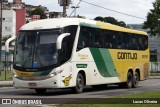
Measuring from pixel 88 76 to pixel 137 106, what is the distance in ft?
28.2

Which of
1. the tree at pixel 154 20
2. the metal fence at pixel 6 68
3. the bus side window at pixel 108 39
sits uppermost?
the tree at pixel 154 20

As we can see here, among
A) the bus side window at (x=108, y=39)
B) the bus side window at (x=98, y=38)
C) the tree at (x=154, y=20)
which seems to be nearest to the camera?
the bus side window at (x=98, y=38)

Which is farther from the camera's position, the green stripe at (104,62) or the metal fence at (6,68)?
the metal fence at (6,68)

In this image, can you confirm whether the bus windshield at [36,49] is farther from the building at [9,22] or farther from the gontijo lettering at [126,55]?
the building at [9,22]

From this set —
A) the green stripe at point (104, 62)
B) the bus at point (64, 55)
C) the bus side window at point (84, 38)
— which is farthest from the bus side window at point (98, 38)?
the bus side window at point (84, 38)

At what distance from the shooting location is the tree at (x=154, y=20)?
7331cm

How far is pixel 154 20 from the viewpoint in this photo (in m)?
73.4

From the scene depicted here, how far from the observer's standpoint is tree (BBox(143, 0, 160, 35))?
241 ft

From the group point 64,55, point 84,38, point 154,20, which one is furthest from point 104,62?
point 154,20

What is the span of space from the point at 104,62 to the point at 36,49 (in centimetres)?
520

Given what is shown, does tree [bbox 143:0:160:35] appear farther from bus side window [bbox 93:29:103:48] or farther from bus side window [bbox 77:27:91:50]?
bus side window [bbox 77:27:91:50]

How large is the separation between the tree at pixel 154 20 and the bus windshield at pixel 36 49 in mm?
54386

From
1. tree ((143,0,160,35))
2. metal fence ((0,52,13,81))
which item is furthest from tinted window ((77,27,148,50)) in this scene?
tree ((143,0,160,35))

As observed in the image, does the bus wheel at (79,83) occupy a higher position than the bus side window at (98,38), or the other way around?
the bus side window at (98,38)
